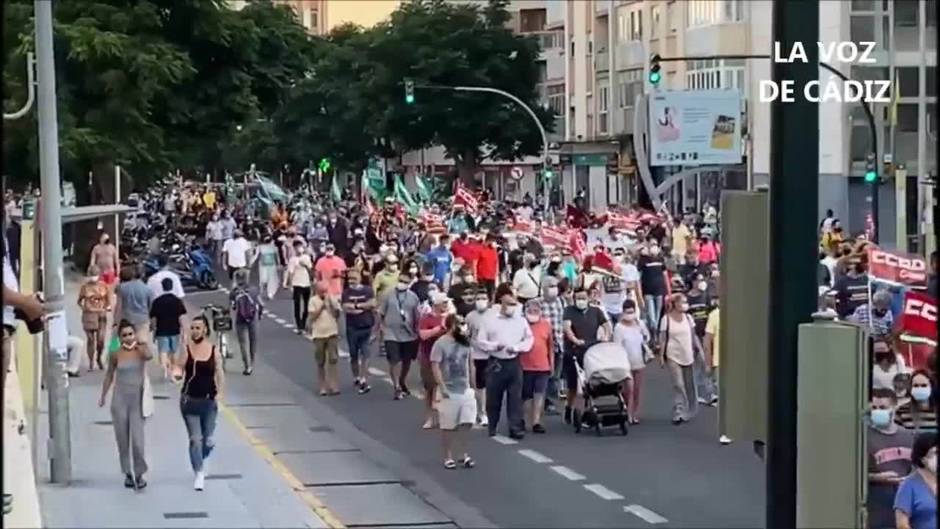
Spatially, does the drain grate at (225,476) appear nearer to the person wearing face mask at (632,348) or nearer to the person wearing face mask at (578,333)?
the person wearing face mask at (578,333)

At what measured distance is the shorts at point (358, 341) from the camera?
23.7 meters

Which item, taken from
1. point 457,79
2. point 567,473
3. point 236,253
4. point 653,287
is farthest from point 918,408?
point 457,79

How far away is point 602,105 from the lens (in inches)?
3100

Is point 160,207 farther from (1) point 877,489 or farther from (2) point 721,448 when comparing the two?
(1) point 877,489

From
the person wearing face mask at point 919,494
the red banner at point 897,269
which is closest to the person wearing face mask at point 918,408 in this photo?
the person wearing face mask at point 919,494

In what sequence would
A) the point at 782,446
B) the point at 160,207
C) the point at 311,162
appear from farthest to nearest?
the point at 311,162 → the point at 160,207 → the point at 782,446

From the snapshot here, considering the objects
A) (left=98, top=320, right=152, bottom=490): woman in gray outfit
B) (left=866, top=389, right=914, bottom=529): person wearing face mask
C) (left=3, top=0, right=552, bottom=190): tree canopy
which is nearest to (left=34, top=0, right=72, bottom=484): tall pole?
(left=98, top=320, right=152, bottom=490): woman in gray outfit

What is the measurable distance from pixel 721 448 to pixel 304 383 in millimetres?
8198

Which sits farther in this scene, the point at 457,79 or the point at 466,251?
the point at 457,79

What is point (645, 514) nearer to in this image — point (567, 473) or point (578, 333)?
point (567, 473)

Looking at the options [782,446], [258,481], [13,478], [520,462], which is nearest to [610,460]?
[520,462]

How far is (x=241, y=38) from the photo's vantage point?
123ft

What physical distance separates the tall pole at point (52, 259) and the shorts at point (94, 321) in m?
8.40

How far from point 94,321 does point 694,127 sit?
29664 mm
